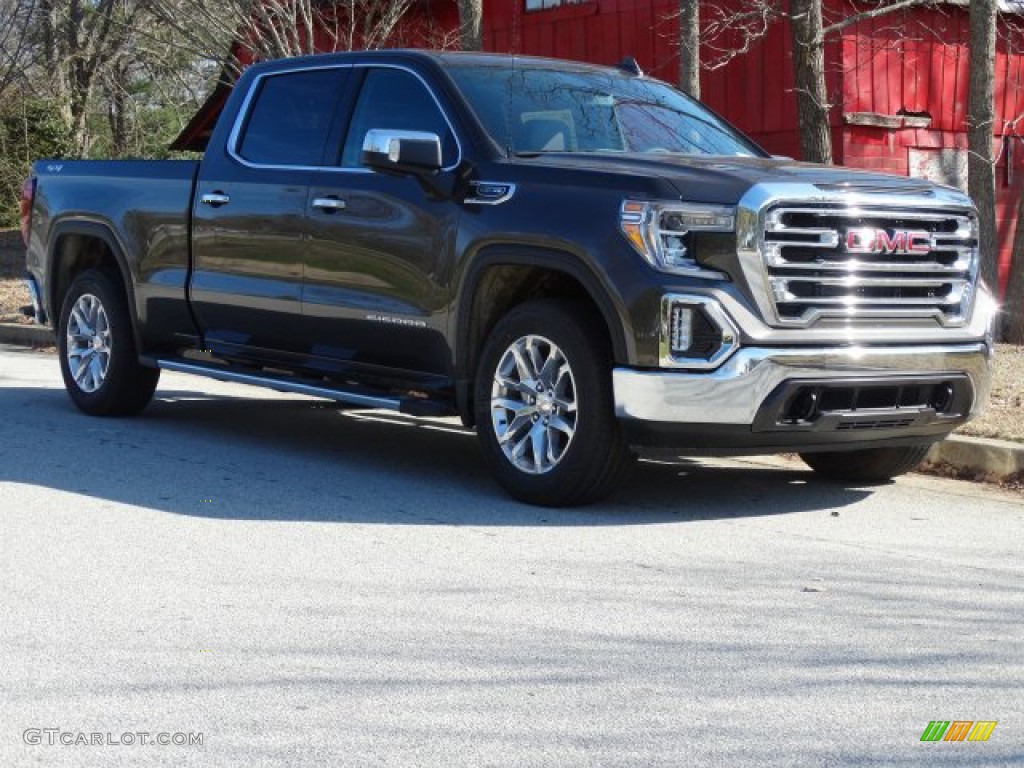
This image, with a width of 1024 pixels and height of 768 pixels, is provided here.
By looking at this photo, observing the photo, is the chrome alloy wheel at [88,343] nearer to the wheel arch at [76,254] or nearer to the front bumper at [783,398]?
the wheel arch at [76,254]

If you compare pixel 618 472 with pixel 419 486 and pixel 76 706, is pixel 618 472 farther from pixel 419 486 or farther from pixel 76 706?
pixel 76 706

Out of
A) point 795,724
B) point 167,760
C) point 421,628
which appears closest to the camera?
point 167,760

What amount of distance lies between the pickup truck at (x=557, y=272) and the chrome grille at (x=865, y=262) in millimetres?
12

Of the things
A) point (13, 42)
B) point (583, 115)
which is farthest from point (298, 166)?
point (13, 42)

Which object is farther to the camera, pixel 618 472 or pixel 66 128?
pixel 66 128

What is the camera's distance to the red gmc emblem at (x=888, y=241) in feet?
24.2

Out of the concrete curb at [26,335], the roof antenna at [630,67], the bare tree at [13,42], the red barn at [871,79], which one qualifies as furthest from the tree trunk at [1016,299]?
the bare tree at [13,42]

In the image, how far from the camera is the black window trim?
8.26 meters

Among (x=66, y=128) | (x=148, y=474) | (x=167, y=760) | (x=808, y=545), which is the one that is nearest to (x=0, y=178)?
(x=66, y=128)

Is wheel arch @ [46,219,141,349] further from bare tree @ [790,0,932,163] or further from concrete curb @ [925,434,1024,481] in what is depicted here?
bare tree @ [790,0,932,163]

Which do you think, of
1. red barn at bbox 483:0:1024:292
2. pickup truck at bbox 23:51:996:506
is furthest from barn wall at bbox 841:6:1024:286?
pickup truck at bbox 23:51:996:506

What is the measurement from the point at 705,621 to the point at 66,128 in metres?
27.0

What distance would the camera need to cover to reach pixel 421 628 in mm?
5504

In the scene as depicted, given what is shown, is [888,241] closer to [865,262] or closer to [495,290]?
[865,262]
